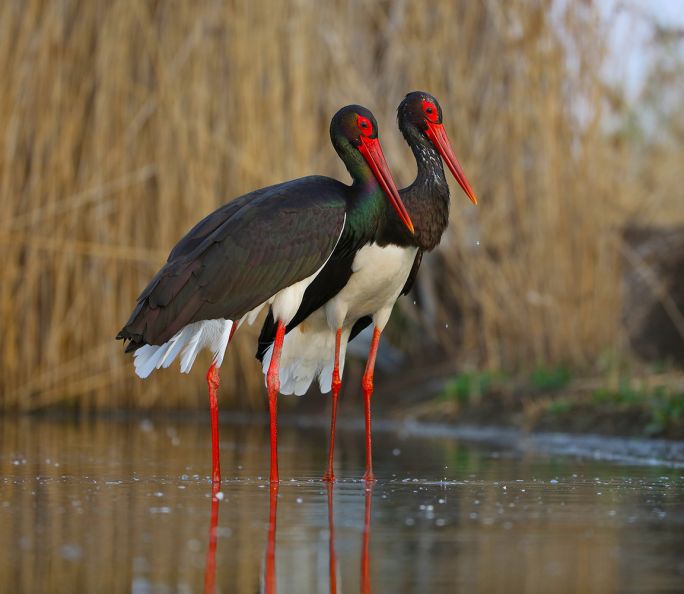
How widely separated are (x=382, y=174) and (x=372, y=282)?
47 centimetres

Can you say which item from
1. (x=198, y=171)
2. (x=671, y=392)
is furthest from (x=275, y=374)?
(x=198, y=171)

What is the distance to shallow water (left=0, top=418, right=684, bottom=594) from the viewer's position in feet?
12.1

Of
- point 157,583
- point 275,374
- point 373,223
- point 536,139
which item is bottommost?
point 157,583

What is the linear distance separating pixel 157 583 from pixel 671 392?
→ 5.21m

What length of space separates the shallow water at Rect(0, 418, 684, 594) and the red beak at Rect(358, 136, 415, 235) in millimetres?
1094

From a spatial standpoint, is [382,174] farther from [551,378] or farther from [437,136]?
[551,378]

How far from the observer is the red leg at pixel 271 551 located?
3636 mm

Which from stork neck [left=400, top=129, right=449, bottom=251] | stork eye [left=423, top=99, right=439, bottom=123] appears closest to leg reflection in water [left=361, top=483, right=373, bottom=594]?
stork neck [left=400, top=129, right=449, bottom=251]

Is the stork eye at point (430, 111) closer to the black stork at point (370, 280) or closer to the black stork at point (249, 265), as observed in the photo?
the black stork at point (370, 280)

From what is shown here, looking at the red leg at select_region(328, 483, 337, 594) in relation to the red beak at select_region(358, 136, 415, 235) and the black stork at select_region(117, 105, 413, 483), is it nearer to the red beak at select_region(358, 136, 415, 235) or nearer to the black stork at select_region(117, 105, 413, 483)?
the black stork at select_region(117, 105, 413, 483)

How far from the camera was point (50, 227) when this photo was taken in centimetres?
1148

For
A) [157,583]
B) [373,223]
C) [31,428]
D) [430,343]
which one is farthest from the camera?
[430,343]

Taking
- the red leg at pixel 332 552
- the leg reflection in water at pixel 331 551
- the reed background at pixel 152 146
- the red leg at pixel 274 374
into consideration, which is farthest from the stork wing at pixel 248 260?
the reed background at pixel 152 146

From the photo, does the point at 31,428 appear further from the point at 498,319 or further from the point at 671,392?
the point at 671,392
